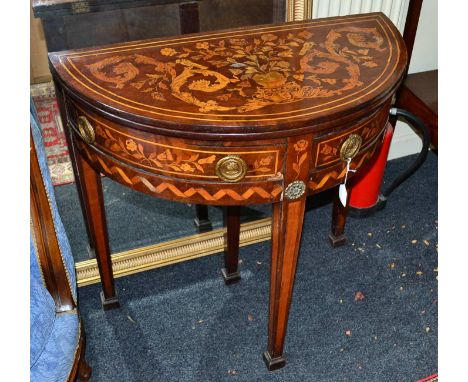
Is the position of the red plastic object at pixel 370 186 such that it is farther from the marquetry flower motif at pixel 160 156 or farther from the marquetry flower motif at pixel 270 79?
the marquetry flower motif at pixel 160 156

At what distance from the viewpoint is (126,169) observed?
1.06 meters

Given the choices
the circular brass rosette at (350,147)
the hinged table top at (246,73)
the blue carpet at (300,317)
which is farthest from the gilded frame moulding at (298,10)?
the blue carpet at (300,317)

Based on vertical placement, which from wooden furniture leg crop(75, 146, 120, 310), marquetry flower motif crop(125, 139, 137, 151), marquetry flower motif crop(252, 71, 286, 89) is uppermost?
marquetry flower motif crop(252, 71, 286, 89)

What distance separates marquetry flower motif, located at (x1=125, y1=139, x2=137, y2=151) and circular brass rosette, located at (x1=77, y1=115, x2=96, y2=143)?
0.09 meters

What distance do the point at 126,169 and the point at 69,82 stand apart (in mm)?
188

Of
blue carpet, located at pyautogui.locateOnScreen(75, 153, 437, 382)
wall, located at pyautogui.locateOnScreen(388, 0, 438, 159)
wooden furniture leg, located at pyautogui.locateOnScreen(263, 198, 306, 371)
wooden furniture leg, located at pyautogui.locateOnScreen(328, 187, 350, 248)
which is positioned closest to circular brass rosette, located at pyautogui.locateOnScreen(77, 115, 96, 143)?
wooden furniture leg, located at pyautogui.locateOnScreen(263, 198, 306, 371)

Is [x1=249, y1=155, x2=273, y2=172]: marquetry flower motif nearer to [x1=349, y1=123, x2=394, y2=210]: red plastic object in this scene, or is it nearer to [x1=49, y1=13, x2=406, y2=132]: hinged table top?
[x1=49, y1=13, x2=406, y2=132]: hinged table top

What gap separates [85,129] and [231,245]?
60cm

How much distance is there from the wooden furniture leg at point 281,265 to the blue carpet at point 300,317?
0.27ft

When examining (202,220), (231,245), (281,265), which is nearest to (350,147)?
(281,265)

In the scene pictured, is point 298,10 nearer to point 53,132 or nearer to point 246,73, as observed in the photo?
point 246,73

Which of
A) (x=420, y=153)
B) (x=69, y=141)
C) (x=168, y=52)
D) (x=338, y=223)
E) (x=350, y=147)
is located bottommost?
(x=338, y=223)

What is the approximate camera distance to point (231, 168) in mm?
990

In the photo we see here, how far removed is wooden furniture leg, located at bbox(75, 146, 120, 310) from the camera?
1.25 m
